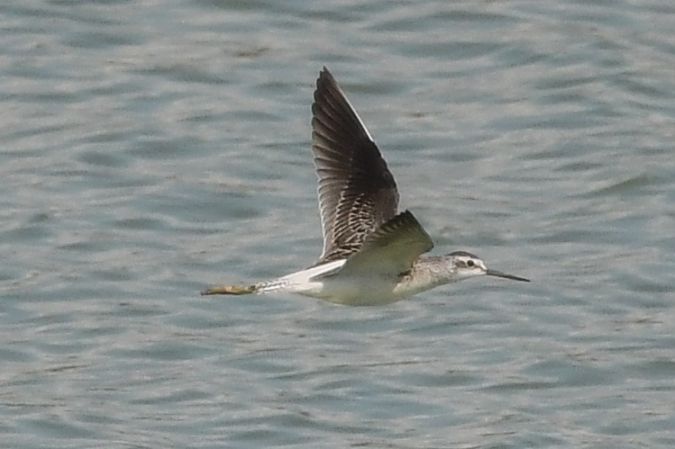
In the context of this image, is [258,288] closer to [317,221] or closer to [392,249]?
[392,249]

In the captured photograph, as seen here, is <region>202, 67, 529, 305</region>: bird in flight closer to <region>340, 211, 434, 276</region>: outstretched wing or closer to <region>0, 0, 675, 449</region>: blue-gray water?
<region>340, 211, 434, 276</region>: outstretched wing

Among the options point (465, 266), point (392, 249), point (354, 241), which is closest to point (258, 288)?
point (392, 249)

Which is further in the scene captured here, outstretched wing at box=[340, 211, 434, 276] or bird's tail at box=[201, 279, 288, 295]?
bird's tail at box=[201, 279, 288, 295]

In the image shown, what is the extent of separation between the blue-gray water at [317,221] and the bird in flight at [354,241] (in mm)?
2095

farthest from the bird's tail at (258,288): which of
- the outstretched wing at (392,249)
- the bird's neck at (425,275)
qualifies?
the bird's neck at (425,275)

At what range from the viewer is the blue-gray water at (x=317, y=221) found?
14.4 metres

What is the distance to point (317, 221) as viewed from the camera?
16.6 metres

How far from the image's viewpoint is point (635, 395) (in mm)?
14656

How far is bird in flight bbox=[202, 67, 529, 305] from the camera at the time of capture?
36.9ft

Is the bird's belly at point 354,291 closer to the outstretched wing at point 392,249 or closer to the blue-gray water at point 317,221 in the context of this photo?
the outstretched wing at point 392,249

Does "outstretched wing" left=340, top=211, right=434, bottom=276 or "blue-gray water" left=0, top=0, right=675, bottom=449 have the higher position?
"outstretched wing" left=340, top=211, right=434, bottom=276

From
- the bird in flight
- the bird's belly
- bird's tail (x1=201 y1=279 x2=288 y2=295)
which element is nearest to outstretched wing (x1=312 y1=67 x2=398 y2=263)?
the bird in flight

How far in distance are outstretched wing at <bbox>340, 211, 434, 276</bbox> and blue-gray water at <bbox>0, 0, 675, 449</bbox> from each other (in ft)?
8.90

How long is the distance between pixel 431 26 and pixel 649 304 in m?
5.36
